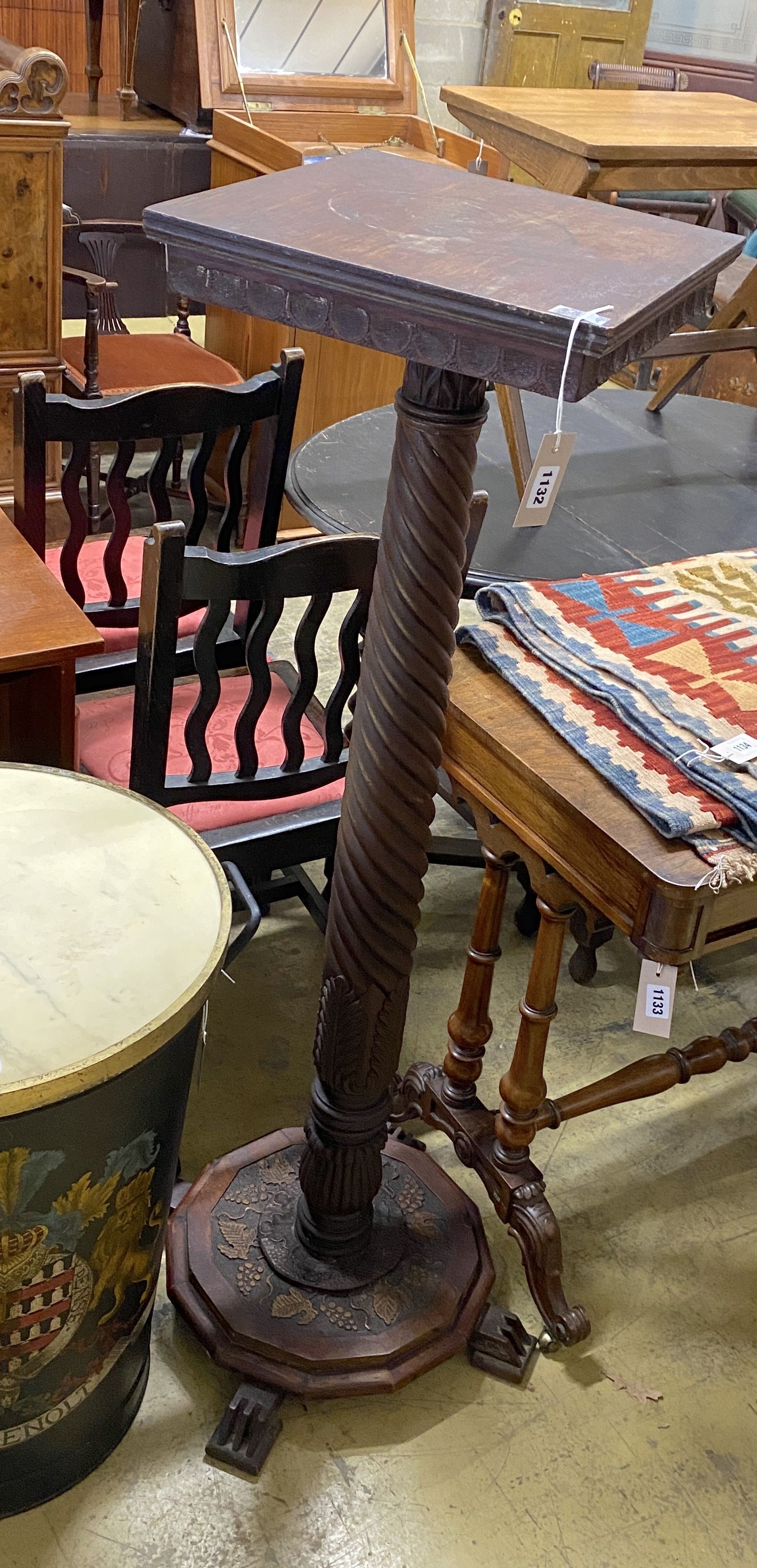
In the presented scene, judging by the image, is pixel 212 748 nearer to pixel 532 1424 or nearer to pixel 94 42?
pixel 532 1424

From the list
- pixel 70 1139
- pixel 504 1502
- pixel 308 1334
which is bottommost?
pixel 504 1502

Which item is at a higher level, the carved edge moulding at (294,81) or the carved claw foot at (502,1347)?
the carved edge moulding at (294,81)

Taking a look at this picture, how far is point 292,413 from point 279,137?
2381mm

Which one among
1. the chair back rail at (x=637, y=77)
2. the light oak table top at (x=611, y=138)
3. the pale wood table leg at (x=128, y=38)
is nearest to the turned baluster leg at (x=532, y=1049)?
the light oak table top at (x=611, y=138)

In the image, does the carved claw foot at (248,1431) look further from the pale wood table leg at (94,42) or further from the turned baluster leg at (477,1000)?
the pale wood table leg at (94,42)

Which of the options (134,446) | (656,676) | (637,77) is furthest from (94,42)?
(656,676)

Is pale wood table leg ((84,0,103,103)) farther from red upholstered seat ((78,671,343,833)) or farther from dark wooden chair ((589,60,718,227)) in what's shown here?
red upholstered seat ((78,671,343,833))

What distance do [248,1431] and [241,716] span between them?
0.97m

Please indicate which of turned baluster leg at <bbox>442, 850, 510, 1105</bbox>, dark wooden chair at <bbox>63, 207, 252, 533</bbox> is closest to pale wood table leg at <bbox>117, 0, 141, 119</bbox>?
Result: dark wooden chair at <bbox>63, 207, 252, 533</bbox>

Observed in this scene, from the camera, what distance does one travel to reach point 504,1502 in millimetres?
1728

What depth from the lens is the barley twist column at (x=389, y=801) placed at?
1348 millimetres

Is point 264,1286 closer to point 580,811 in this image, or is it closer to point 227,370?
point 580,811

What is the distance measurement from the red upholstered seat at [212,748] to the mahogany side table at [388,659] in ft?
1.70

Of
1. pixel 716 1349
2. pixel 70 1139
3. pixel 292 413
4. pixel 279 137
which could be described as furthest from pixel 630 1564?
pixel 279 137
